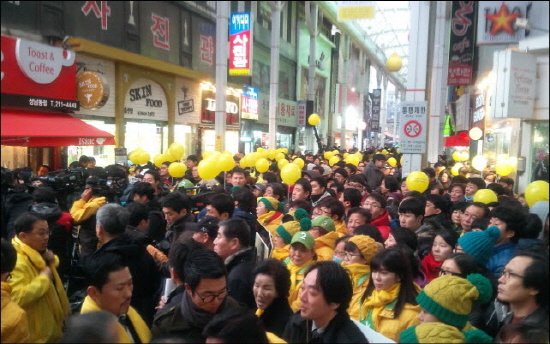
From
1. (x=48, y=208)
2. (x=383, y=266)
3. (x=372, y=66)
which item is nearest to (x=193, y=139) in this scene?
(x=48, y=208)

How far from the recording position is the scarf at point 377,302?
2875 millimetres

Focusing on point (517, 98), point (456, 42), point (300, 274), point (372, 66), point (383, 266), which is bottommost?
point (300, 274)

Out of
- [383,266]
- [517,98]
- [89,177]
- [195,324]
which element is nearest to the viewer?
[517,98]

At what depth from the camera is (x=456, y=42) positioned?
14.9m

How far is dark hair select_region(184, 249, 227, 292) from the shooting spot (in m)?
2.46

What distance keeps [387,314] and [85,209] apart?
3.32 meters

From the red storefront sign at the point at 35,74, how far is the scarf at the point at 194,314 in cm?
116

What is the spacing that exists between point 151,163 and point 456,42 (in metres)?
10.9

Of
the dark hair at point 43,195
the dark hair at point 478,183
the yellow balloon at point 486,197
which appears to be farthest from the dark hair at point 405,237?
the dark hair at point 43,195

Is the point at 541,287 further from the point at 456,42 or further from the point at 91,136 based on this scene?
the point at 456,42

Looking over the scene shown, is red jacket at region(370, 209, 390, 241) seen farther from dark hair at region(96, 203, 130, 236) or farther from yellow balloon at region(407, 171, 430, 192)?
dark hair at region(96, 203, 130, 236)

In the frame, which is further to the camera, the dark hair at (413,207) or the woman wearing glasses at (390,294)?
the dark hair at (413,207)

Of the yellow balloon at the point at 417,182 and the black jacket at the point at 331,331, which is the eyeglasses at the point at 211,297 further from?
the yellow balloon at the point at 417,182

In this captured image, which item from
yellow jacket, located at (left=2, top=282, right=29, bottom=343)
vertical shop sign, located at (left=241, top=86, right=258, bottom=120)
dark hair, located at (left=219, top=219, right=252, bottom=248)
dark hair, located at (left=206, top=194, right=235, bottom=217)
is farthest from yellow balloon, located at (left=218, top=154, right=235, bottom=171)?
vertical shop sign, located at (left=241, top=86, right=258, bottom=120)
